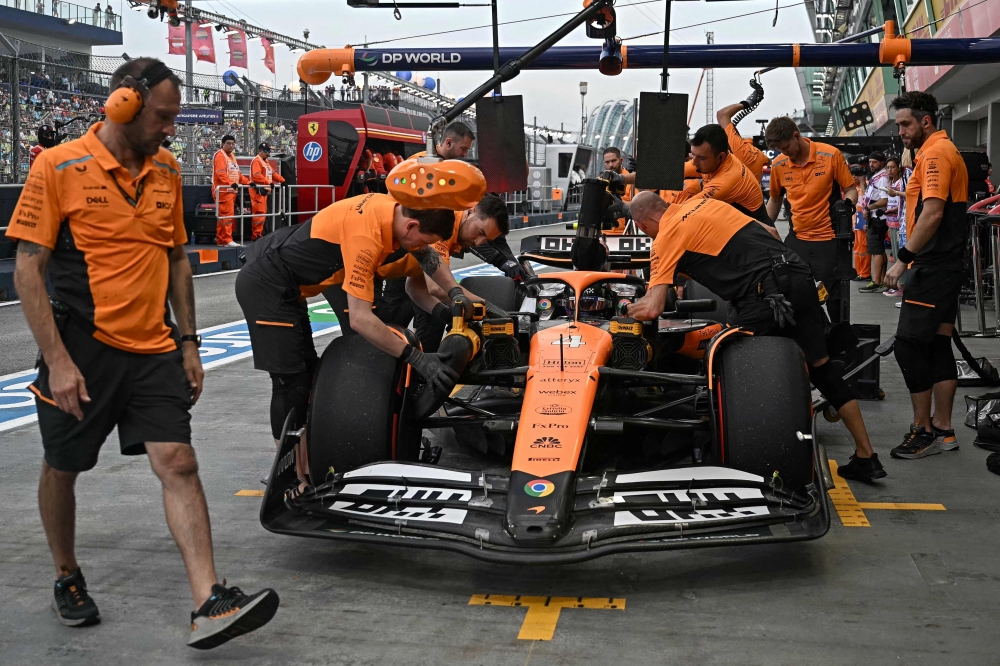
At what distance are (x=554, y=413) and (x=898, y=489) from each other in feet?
6.79

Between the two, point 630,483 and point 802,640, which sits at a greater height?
point 630,483

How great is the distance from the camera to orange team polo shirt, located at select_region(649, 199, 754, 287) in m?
5.29

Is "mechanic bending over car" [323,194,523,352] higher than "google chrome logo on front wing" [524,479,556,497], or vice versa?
"mechanic bending over car" [323,194,523,352]

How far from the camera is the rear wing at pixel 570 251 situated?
793 centimetres

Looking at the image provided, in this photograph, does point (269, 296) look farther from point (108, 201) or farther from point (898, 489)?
point (898, 489)

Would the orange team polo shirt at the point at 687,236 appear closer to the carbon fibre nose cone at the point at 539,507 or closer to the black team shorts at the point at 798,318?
the black team shorts at the point at 798,318

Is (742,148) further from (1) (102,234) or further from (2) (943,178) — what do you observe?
(1) (102,234)

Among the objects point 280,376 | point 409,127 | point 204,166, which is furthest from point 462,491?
point 409,127

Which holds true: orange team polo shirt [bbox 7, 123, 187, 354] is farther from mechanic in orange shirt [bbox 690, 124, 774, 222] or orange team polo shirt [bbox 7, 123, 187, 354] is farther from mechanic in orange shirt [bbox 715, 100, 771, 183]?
mechanic in orange shirt [bbox 715, 100, 771, 183]

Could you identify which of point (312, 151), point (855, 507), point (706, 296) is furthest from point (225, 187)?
point (855, 507)

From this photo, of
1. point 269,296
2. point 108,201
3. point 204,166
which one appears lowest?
point 269,296

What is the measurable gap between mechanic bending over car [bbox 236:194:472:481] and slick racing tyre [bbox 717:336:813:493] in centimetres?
118

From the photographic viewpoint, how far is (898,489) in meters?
5.53

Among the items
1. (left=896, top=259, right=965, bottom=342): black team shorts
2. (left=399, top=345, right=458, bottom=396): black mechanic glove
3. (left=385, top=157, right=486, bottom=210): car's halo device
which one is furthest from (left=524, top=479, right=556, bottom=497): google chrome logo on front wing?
(left=896, top=259, right=965, bottom=342): black team shorts
